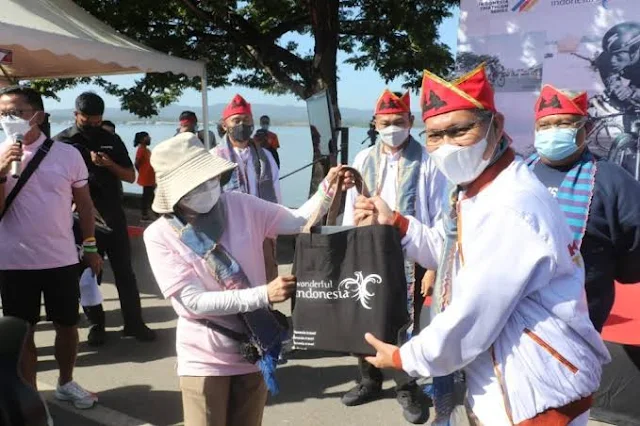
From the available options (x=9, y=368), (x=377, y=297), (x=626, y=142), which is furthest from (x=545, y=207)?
(x=626, y=142)

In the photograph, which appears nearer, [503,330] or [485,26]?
Result: [503,330]

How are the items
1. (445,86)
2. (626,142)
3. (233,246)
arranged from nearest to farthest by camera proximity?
(445,86)
(233,246)
(626,142)

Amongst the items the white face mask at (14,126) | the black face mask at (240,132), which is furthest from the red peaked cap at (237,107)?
the white face mask at (14,126)

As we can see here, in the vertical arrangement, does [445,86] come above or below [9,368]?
above

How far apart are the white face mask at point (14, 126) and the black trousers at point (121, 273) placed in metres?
1.73

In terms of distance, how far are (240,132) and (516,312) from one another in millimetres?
3910

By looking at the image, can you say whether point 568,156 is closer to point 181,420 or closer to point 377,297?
point 377,297

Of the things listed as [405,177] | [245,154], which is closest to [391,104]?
[405,177]

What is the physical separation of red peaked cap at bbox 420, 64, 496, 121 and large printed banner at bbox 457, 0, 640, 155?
4936 millimetres

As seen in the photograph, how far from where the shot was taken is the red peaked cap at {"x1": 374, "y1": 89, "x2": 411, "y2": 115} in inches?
158

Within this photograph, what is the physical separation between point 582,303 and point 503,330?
9.2 inches

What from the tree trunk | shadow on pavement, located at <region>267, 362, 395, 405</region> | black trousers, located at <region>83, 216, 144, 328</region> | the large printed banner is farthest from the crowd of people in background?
the tree trunk

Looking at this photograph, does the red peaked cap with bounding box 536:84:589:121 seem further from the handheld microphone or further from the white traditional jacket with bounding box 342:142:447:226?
the handheld microphone

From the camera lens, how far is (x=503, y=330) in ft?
5.41
